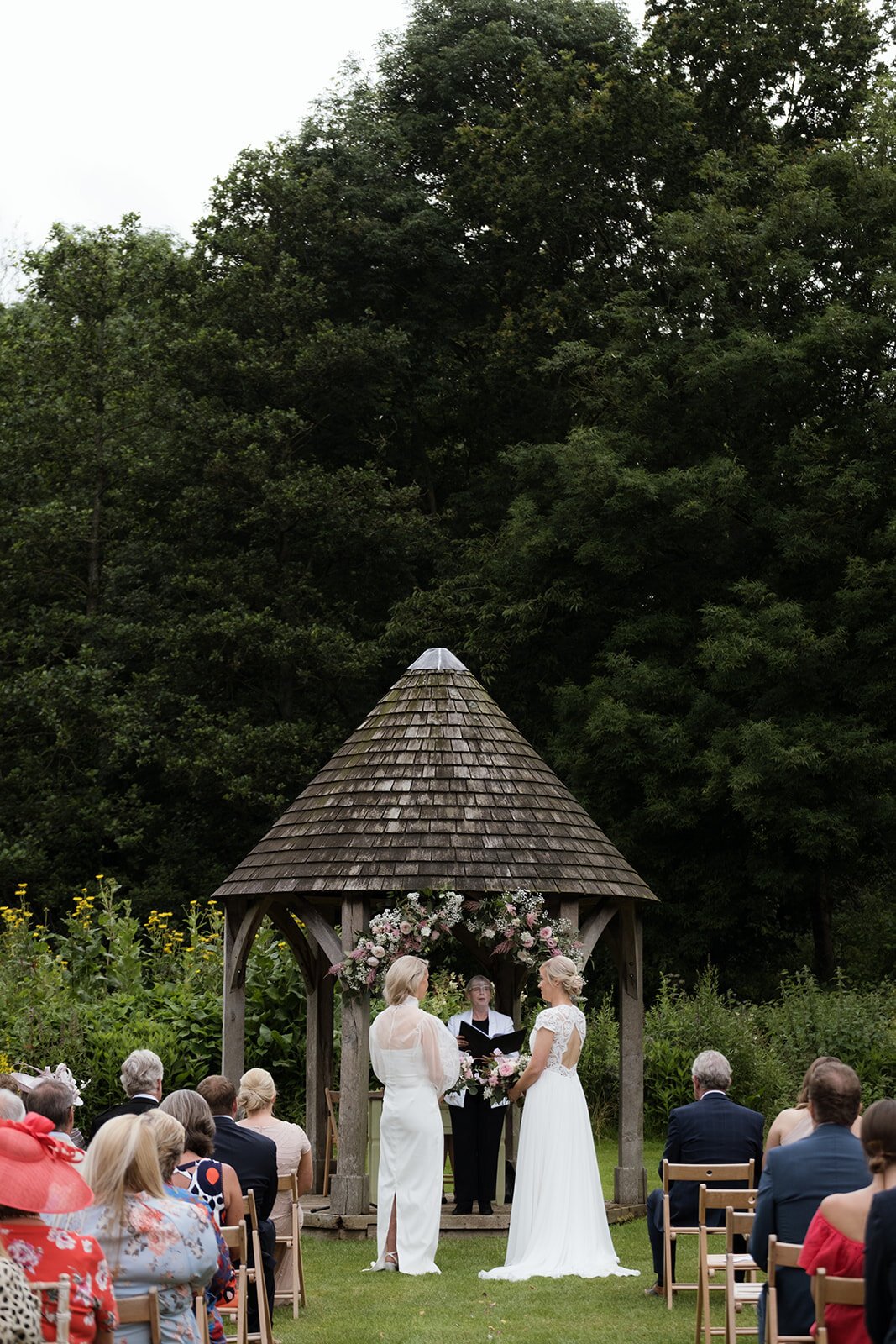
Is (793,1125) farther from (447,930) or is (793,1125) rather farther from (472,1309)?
(447,930)

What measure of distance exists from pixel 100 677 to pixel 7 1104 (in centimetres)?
2226

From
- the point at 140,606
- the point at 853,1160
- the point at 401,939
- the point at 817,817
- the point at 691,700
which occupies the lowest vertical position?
the point at 853,1160

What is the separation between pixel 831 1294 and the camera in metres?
5.59

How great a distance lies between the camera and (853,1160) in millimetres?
6648

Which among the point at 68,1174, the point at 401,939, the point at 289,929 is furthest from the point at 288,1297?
the point at 289,929

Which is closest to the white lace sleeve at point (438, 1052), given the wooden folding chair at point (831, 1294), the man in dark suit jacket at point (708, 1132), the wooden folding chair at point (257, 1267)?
the man in dark suit jacket at point (708, 1132)

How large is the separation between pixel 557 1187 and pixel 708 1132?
167cm

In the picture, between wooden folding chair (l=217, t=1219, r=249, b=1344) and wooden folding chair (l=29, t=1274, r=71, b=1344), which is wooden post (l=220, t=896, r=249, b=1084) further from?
wooden folding chair (l=29, t=1274, r=71, b=1344)

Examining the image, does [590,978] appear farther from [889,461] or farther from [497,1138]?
[497,1138]

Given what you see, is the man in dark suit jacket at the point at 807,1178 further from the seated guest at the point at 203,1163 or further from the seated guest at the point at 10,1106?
the seated guest at the point at 10,1106

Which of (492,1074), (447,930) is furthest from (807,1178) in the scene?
(447,930)

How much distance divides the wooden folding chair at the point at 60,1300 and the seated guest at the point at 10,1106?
1417 mm

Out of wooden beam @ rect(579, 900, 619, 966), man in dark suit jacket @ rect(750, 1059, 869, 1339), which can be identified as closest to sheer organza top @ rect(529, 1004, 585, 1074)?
wooden beam @ rect(579, 900, 619, 966)

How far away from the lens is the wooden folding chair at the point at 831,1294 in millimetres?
5535
